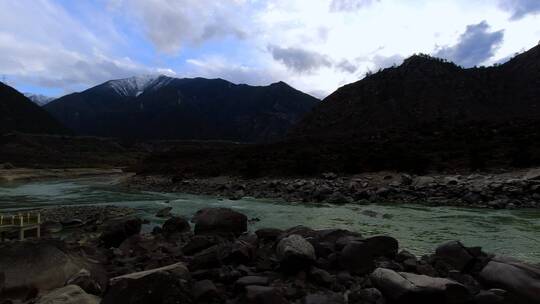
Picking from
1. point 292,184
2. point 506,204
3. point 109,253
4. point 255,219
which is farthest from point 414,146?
point 109,253

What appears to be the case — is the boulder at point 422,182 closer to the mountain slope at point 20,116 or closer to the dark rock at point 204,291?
the dark rock at point 204,291

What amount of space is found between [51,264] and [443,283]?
26.1ft

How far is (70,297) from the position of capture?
28.3 feet

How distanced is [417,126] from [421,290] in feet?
203

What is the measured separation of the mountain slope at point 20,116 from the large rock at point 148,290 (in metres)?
183

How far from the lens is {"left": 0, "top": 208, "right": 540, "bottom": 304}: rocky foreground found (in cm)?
895

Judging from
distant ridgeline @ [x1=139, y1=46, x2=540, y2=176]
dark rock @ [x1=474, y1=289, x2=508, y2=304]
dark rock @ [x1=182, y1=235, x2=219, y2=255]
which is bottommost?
dark rock @ [x1=182, y1=235, x2=219, y2=255]

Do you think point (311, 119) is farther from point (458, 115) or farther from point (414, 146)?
point (414, 146)

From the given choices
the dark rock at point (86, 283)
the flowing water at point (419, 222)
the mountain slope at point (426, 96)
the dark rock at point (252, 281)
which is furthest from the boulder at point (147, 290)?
the mountain slope at point (426, 96)

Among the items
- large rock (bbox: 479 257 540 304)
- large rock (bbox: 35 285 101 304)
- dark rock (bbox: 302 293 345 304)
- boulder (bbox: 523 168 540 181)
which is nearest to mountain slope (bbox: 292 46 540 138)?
boulder (bbox: 523 168 540 181)

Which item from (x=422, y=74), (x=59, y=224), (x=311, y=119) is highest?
(x=422, y=74)

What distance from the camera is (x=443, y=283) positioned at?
9078 millimetres

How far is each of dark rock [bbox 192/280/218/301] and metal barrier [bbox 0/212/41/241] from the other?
11.4 metres

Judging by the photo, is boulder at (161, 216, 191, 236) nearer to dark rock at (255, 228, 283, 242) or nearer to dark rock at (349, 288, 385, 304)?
dark rock at (255, 228, 283, 242)
